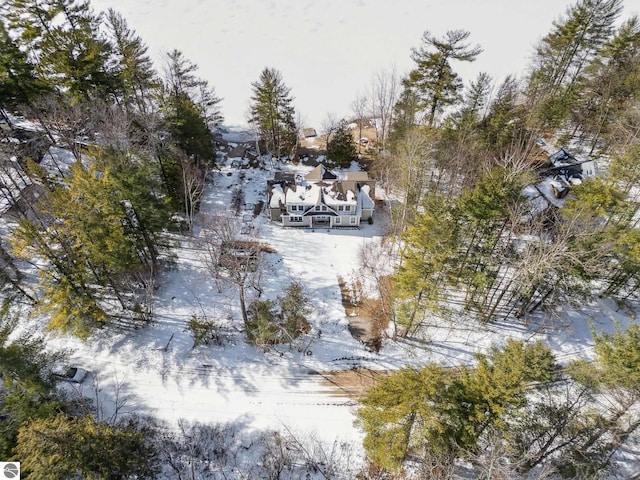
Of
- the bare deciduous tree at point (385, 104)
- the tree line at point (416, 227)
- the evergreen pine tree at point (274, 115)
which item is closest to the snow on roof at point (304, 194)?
the tree line at point (416, 227)

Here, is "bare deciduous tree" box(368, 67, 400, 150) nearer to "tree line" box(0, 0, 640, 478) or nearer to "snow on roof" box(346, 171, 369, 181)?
"tree line" box(0, 0, 640, 478)

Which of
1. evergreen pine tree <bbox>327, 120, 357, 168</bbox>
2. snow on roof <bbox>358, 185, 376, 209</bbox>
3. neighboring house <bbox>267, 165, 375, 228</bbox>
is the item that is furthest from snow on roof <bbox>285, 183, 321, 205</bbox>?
evergreen pine tree <bbox>327, 120, 357, 168</bbox>

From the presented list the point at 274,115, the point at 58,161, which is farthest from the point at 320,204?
the point at 58,161

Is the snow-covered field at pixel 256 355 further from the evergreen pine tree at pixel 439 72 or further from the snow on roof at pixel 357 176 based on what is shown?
the evergreen pine tree at pixel 439 72

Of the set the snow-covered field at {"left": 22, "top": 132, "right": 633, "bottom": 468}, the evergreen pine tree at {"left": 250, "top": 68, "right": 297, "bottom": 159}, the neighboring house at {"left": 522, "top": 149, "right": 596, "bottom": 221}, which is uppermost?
the evergreen pine tree at {"left": 250, "top": 68, "right": 297, "bottom": 159}

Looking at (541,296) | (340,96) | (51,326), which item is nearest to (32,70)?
(51,326)

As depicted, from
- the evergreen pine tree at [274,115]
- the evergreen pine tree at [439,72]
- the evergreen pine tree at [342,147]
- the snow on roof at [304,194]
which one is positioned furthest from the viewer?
the evergreen pine tree at [342,147]

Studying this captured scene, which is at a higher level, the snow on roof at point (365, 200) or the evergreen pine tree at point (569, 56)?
the evergreen pine tree at point (569, 56)
